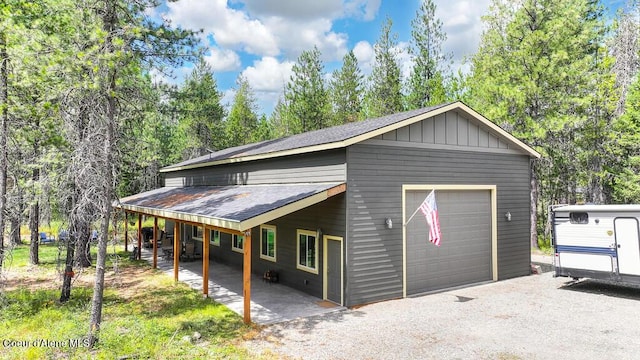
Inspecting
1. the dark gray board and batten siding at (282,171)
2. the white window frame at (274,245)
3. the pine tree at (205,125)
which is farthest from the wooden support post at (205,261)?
the pine tree at (205,125)

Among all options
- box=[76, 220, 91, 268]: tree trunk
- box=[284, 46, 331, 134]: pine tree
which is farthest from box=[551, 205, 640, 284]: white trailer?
box=[284, 46, 331, 134]: pine tree

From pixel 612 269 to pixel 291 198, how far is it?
347 inches

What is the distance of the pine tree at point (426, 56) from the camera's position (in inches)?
1114

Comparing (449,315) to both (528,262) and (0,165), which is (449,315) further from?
(0,165)

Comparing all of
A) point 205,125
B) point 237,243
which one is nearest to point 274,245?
point 237,243

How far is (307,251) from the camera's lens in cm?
1105

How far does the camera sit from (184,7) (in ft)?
34.5

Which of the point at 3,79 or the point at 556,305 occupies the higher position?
the point at 3,79

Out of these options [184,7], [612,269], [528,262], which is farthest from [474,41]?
[184,7]

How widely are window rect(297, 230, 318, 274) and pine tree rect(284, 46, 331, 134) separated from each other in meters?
21.4

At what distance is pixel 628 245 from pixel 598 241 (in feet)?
2.23

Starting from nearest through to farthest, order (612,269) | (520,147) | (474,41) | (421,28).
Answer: (612,269) < (520,147) < (474,41) < (421,28)

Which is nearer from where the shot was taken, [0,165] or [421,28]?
[0,165]

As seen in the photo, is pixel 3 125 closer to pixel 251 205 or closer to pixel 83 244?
pixel 83 244
